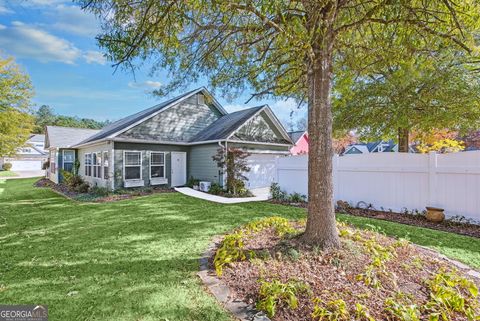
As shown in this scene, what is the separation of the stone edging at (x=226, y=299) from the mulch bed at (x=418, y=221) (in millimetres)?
5284

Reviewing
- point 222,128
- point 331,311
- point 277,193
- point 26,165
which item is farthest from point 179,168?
point 26,165

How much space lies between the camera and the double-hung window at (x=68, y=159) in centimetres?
1980

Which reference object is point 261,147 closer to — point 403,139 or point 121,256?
point 403,139

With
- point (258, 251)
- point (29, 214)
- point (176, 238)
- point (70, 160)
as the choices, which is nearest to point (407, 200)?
point (258, 251)

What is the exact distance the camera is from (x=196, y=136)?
15344 mm

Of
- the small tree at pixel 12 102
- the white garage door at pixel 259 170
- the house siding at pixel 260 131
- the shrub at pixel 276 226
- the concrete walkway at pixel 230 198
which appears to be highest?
the small tree at pixel 12 102

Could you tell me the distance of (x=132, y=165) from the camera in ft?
43.2

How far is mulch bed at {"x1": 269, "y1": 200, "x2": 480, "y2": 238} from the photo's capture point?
5.57 metres

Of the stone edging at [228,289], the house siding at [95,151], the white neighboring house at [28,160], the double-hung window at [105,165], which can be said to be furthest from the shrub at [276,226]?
the white neighboring house at [28,160]

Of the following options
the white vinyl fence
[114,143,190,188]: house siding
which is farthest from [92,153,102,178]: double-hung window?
the white vinyl fence

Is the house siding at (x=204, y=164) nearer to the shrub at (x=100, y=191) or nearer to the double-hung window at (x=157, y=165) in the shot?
the double-hung window at (x=157, y=165)

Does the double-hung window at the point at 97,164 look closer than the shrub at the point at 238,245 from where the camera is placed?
No

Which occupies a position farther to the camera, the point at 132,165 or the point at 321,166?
the point at 132,165

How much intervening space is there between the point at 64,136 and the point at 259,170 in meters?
17.6
